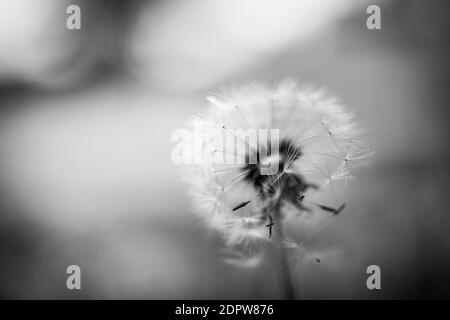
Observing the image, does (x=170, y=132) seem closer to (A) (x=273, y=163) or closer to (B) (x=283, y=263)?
(A) (x=273, y=163)

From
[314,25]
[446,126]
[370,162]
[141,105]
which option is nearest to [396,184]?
[370,162]

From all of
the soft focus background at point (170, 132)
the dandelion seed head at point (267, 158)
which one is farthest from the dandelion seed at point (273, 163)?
the soft focus background at point (170, 132)

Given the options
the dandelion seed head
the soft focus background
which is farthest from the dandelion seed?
the soft focus background

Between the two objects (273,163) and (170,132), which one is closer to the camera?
(273,163)

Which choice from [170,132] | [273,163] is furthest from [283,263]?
[170,132]

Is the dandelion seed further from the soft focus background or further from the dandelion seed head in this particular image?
the soft focus background
